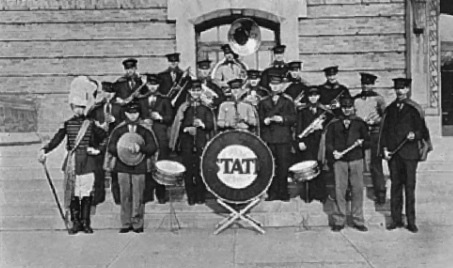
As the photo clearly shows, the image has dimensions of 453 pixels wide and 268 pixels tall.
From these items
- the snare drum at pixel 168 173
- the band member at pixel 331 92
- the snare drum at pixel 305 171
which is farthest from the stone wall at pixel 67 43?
the snare drum at pixel 305 171

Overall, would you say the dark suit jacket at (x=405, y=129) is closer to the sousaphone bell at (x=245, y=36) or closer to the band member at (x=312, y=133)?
the band member at (x=312, y=133)

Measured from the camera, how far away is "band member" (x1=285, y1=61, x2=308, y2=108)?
9.64m

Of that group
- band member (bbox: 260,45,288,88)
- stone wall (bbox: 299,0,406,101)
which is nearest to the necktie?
band member (bbox: 260,45,288,88)

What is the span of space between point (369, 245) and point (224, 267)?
6.97ft

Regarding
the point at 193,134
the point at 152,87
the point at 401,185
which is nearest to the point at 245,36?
the point at 152,87

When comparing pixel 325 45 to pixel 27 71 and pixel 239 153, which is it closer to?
pixel 239 153

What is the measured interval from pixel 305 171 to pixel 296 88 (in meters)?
1.83

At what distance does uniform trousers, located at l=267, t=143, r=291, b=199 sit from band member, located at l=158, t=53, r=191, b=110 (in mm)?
1776

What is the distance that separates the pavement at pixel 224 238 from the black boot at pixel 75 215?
140 mm

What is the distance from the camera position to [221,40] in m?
12.9

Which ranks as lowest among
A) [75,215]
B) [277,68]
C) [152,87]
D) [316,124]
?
[75,215]

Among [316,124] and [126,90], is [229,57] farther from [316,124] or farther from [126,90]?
[316,124]

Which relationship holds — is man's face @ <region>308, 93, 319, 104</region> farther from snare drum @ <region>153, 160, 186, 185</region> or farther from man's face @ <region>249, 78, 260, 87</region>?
snare drum @ <region>153, 160, 186, 185</region>

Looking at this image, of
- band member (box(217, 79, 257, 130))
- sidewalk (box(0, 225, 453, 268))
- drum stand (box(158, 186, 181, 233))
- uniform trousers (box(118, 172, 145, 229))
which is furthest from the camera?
band member (box(217, 79, 257, 130))
